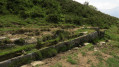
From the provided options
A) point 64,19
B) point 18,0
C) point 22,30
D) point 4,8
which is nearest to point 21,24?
point 22,30

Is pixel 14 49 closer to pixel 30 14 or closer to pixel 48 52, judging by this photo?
pixel 48 52

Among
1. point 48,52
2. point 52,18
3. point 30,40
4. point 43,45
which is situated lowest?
point 48,52

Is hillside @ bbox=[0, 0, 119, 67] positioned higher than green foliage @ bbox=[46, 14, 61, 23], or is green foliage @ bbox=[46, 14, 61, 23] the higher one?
green foliage @ bbox=[46, 14, 61, 23]

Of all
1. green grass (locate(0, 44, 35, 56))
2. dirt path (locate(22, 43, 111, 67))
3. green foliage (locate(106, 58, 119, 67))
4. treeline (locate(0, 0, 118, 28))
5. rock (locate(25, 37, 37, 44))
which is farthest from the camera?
treeline (locate(0, 0, 118, 28))

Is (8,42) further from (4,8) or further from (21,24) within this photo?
(4,8)

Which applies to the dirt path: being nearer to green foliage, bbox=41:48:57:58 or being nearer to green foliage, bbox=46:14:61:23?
green foliage, bbox=41:48:57:58

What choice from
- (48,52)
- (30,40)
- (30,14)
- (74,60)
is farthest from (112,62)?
(30,14)

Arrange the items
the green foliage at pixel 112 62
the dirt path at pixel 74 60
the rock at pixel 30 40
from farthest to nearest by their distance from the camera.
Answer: the rock at pixel 30 40
the green foliage at pixel 112 62
the dirt path at pixel 74 60

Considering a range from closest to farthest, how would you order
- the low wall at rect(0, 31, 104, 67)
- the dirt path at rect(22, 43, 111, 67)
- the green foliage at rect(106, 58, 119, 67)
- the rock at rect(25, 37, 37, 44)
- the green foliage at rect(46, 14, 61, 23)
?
1. the low wall at rect(0, 31, 104, 67)
2. the dirt path at rect(22, 43, 111, 67)
3. the green foliage at rect(106, 58, 119, 67)
4. the rock at rect(25, 37, 37, 44)
5. the green foliage at rect(46, 14, 61, 23)

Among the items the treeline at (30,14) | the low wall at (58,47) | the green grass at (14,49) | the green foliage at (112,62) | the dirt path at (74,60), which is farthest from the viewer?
the treeline at (30,14)

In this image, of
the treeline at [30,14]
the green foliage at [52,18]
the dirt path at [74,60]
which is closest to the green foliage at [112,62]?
the dirt path at [74,60]

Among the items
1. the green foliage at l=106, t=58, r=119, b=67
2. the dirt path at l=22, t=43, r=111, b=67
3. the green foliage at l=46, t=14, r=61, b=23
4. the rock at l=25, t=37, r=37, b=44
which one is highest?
the green foliage at l=46, t=14, r=61, b=23

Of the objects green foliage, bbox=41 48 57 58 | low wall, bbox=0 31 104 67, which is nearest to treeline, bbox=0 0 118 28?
low wall, bbox=0 31 104 67

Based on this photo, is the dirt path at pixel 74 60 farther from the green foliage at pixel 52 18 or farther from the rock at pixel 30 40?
the green foliage at pixel 52 18
